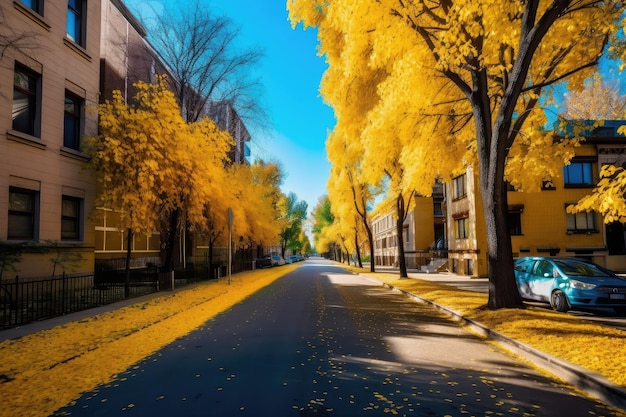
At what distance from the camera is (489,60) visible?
11656mm

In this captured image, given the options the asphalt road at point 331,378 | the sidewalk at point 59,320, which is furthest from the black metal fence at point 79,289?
the asphalt road at point 331,378

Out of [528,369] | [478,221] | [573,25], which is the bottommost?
[528,369]

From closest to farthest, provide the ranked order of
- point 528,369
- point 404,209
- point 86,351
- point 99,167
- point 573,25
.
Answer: point 528,369 < point 86,351 < point 573,25 < point 99,167 < point 404,209

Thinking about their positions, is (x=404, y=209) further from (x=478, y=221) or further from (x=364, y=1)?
(x=364, y=1)

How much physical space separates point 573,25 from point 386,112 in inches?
202

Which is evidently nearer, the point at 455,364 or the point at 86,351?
the point at 455,364

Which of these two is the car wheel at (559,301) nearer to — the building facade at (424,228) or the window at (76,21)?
the window at (76,21)

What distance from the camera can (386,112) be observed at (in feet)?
43.3

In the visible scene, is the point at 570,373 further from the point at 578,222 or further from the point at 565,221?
the point at 578,222

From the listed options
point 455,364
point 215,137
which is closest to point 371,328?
point 455,364

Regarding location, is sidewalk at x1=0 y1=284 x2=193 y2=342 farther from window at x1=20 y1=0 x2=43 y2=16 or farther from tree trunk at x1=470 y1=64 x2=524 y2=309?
tree trunk at x1=470 y1=64 x2=524 y2=309

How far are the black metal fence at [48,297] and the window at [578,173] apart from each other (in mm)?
25896

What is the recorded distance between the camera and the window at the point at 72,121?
1672 cm

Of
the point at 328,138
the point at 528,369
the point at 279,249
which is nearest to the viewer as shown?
the point at 528,369
